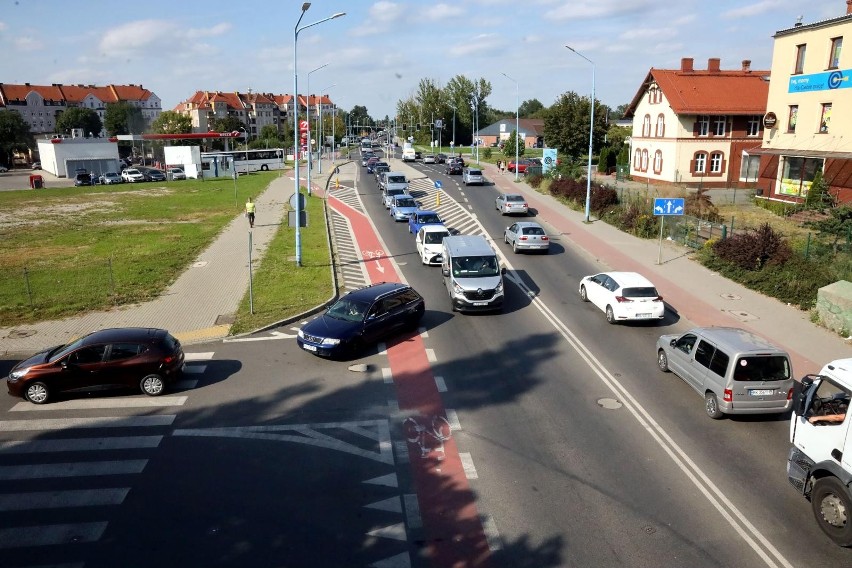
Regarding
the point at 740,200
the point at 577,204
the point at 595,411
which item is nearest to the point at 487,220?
the point at 577,204

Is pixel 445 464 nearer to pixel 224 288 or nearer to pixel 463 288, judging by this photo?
pixel 463 288

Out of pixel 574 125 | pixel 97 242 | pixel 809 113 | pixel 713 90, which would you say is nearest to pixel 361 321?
pixel 97 242

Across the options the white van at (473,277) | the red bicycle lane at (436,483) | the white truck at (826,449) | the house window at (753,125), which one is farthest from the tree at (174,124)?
the white truck at (826,449)

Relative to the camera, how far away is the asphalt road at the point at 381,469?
8.70m

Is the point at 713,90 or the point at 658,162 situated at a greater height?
the point at 713,90

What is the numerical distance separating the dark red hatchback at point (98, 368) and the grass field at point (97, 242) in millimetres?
6778

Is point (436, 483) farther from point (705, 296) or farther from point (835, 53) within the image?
point (835, 53)

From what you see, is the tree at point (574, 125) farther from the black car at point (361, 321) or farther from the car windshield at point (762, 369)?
the car windshield at point (762, 369)

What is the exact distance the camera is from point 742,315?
65.2ft

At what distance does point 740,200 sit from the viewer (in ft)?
135

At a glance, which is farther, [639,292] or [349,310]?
[639,292]

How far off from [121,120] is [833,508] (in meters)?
134

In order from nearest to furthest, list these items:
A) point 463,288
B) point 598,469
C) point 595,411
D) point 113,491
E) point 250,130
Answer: point 113,491, point 598,469, point 595,411, point 463,288, point 250,130

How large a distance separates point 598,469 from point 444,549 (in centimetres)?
342
